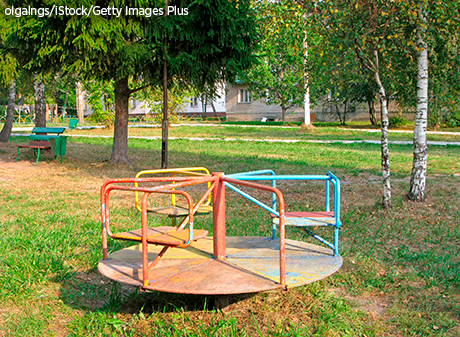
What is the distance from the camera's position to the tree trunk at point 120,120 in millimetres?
13547

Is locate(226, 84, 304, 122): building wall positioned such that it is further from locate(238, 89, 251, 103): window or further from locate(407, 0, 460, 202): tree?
locate(407, 0, 460, 202): tree

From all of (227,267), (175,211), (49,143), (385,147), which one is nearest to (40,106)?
(49,143)

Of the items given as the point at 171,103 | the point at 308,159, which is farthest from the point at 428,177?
the point at 171,103

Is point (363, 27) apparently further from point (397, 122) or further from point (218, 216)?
point (397, 122)

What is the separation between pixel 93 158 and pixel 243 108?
34.9 metres

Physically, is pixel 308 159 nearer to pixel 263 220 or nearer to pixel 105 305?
pixel 263 220

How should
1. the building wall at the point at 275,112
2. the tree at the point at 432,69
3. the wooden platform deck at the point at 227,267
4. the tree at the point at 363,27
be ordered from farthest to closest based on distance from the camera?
the building wall at the point at 275,112, the tree at the point at 432,69, the tree at the point at 363,27, the wooden platform deck at the point at 227,267

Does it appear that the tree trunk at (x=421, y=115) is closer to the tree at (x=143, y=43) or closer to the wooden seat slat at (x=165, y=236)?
the tree at (x=143, y=43)

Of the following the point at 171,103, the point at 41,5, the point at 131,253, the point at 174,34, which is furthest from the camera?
the point at 171,103

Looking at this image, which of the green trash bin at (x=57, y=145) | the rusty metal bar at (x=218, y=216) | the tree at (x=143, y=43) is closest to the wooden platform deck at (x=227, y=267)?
the rusty metal bar at (x=218, y=216)

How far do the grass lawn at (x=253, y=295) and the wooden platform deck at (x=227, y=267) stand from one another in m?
0.31

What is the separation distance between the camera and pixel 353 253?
579cm

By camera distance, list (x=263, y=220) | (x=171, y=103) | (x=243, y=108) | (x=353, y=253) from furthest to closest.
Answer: (x=243, y=108), (x=171, y=103), (x=263, y=220), (x=353, y=253)

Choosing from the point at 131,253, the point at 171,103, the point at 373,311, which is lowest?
the point at 373,311
